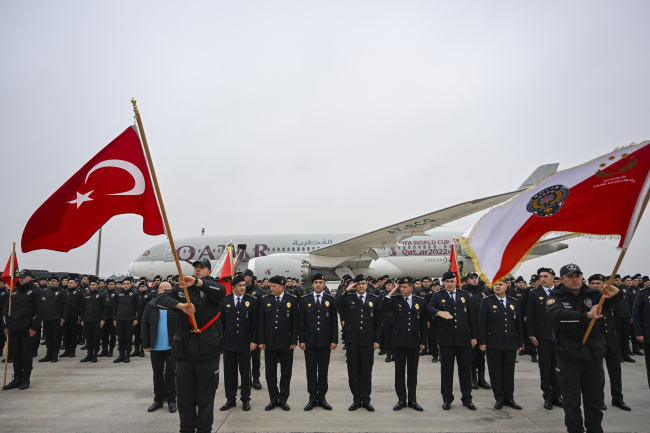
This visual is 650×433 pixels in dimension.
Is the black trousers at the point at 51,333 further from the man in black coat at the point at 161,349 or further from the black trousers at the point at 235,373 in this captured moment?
the black trousers at the point at 235,373

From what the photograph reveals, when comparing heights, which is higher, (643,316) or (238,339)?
(643,316)

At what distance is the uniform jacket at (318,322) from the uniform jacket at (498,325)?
7.60ft

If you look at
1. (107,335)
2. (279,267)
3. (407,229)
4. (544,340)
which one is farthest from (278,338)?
(279,267)

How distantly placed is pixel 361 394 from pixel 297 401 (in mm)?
1065

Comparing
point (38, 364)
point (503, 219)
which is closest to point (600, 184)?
point (503, 219)

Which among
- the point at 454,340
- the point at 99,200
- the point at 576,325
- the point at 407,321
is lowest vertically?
the point at 454,340

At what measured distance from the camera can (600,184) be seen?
3832 millimetres

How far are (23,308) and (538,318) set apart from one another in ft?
30.5

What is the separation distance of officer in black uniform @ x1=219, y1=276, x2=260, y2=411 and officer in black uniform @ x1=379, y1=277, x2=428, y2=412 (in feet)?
6.75

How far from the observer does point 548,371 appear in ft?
18.9

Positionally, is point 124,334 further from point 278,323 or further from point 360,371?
point 360,371

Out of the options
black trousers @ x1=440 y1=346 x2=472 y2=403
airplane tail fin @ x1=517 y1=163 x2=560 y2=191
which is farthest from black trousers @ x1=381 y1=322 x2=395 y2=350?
airplane tail fin @ x1=517 y1=163 x2=560 y2=191

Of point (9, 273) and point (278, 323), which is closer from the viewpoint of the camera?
point (278, 323)

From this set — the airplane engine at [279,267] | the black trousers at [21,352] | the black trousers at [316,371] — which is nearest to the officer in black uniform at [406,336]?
the black trousers at [316,371]
